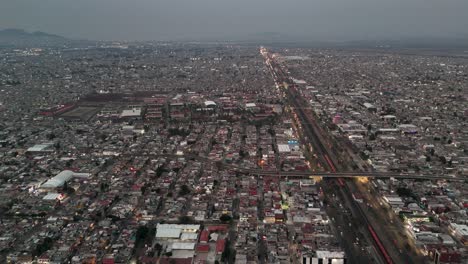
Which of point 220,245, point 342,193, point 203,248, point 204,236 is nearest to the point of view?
point 203,248

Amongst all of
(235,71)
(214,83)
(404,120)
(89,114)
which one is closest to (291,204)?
(404,120)

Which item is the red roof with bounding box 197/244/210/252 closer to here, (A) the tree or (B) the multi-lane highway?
(A) the tree

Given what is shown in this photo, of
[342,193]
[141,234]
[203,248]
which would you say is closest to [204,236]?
[203,248]

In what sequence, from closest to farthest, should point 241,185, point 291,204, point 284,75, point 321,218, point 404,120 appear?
1. point 321,218
2. point 291,204
3. point 241,185
4. point 404,120
5. point 284,75

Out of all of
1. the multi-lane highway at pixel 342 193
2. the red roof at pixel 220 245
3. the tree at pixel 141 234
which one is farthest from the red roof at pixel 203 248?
the multi-lane highway at pixel 342 193

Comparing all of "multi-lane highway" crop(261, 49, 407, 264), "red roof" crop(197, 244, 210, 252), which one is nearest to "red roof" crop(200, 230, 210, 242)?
"red roof" crop(197, 244, 210, 252)

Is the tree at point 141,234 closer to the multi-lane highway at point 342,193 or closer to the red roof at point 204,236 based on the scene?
the red roof at point 204,236

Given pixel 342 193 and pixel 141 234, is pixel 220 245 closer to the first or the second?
pixel 141 234

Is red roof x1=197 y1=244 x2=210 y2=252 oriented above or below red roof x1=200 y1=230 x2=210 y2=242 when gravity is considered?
below

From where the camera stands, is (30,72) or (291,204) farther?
(30,72)

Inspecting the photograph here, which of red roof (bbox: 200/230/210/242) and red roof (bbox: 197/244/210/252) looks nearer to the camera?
red roof (bbox: 197/244/210/252)

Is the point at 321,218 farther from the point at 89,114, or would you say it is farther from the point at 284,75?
the point at 284,75
